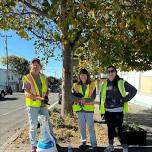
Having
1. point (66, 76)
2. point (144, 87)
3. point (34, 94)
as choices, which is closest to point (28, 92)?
point (34, 94)

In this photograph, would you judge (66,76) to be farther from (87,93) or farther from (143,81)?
(143,81)

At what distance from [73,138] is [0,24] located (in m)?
4.50

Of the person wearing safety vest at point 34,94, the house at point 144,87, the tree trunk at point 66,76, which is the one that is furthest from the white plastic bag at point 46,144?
the house at point 144,87

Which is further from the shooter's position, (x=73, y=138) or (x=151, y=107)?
(x=151, y=107)

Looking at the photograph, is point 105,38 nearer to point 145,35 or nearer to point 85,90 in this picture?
point 145,35

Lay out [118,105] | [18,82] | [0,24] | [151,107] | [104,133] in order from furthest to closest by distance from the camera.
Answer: [18,82] < [151,107] < [0,24] < [104,133] < [118,105]

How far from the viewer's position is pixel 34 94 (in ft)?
30.1

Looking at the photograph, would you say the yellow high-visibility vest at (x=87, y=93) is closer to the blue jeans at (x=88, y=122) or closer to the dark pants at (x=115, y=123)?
the blue jeans at (x=88, y=122)

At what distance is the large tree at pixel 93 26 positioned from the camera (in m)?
9.65

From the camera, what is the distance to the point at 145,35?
41.2ft

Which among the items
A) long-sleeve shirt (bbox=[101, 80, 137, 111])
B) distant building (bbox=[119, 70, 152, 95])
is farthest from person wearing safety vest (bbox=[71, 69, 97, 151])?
distant building (bbox=[119, 70, 152, 95])

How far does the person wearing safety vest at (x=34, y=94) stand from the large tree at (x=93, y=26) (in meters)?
1.33

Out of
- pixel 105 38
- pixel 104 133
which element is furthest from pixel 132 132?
pixel 105 38

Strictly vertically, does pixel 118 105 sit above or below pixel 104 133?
above
